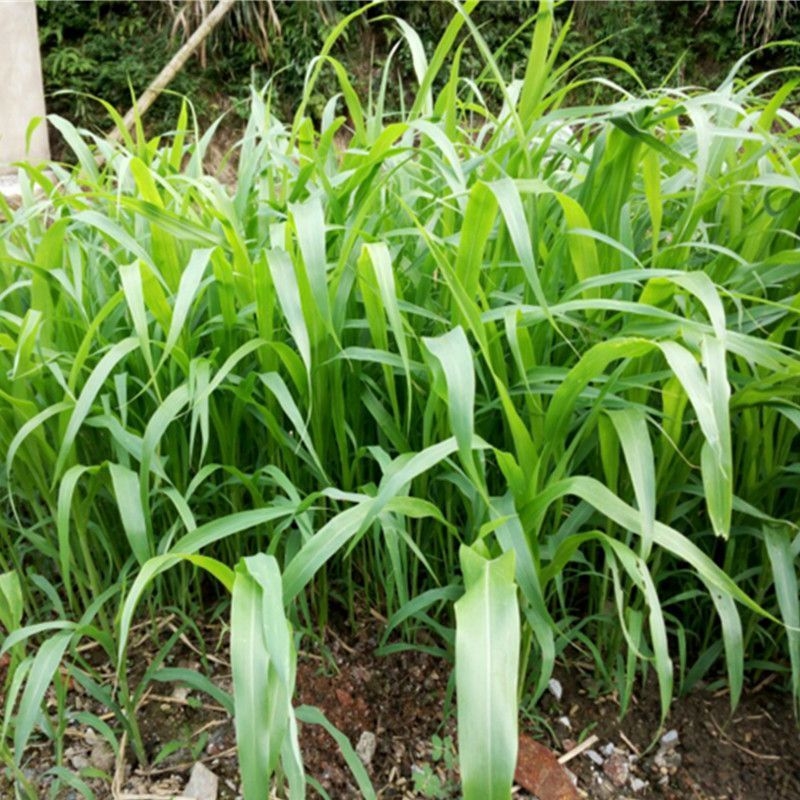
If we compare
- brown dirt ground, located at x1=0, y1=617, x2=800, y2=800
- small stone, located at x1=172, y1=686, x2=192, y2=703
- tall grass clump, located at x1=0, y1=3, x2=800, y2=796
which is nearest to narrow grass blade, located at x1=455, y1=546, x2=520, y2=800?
tall grass clump, located at x1=0, y1=3, x2=800, y2=796

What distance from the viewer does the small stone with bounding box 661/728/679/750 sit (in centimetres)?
81

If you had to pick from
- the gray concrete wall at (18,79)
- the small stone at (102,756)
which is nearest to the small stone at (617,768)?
the small stone at (102,756)

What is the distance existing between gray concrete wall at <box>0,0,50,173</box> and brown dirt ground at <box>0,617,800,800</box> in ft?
7.12

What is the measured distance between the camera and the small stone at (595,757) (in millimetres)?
790

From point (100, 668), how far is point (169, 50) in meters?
4.27

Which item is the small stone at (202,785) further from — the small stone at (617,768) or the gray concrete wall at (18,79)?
the gray concrete wall at (18,79)

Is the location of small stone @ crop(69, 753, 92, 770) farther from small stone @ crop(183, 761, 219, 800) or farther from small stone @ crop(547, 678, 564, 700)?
small stone @ crop(547, 678, 564, 700)

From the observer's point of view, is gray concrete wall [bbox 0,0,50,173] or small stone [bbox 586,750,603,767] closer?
small stone [bbox 586,750,603,767]

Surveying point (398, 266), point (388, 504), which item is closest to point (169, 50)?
point (398, 266)

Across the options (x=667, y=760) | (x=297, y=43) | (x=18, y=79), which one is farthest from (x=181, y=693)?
(x=297, y=43)

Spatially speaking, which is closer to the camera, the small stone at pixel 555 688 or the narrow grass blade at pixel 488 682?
the narrow grass blade at pixel 488 682

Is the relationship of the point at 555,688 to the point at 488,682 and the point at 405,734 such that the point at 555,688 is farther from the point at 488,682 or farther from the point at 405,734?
the point at 488,682

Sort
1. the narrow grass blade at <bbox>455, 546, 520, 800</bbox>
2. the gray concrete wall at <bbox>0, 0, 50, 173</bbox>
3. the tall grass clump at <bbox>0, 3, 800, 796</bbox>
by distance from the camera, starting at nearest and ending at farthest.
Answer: the narrow grass blade at <bbox>455, 546, 520, 800</bbox>, the tall grass clump at <bbox>0, 3, 800, 796</bbox>, the gray concrete wall at <bbox>0, 0, 50, 173</bbox>

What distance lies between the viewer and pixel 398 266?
87cm
